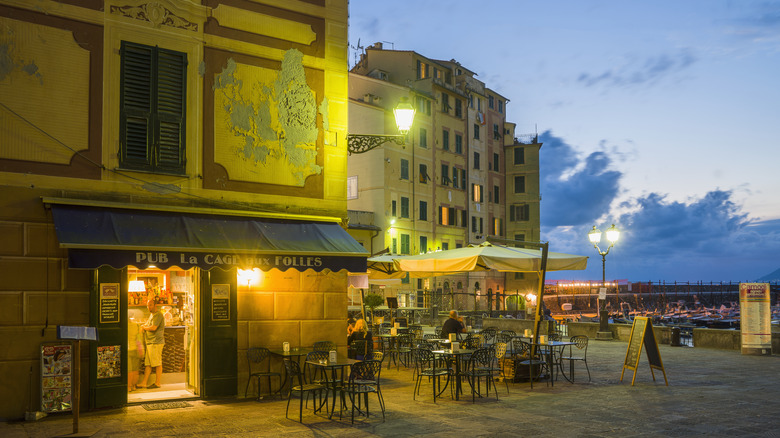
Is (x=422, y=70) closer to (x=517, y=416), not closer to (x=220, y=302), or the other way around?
(x=220, y=302)

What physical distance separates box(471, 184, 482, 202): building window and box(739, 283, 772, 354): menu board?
118ft

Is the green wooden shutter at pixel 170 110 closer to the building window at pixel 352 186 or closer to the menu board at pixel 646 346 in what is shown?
the menu board at pixel 646 346

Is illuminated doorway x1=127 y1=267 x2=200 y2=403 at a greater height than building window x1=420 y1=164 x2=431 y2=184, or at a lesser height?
lesser

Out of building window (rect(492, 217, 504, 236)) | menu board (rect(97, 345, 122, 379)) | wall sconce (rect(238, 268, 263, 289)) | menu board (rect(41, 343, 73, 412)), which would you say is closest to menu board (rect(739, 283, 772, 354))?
wall sconce (rect(238, 268, 263, 289))

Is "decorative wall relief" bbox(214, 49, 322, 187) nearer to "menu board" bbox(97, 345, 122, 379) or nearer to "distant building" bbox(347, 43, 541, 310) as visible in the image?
"menu board" bbox(97, 345, 122, 379)

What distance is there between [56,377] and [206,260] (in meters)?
2.76

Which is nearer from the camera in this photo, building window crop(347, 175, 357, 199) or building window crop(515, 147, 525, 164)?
building window crop(347, 175, 357, 199)

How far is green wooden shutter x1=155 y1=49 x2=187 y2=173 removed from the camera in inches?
434

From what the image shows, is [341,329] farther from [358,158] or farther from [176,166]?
[358,158]

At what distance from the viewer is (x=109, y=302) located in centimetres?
1039

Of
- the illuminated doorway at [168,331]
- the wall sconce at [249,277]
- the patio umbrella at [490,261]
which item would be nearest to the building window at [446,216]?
the patio umbrella at [490,261]

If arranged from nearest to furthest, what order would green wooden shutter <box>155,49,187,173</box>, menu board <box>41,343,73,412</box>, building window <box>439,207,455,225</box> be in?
menu board <box>41,343,73,412</box>, green wooden shutter <box>155,49,187,173</box>, building window <box>439,207,455,225</box>

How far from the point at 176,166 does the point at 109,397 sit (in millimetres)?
3824

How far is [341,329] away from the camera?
12.7 m
